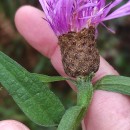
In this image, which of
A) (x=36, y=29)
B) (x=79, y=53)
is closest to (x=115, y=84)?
(x=79, y=53)

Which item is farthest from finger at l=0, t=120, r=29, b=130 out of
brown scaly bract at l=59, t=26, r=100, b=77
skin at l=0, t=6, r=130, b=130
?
brown scaly bract at l=59, t=26, r=100, b=77

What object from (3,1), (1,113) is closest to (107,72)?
(1,113)

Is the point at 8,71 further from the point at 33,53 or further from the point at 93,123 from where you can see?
the point at 33,53

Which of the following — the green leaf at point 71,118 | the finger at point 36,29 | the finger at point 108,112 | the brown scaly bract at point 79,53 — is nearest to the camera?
the green leaf at point 71,118

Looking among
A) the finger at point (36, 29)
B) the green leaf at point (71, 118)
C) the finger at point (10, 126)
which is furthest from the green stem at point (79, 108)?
the finger at point (36, 29)

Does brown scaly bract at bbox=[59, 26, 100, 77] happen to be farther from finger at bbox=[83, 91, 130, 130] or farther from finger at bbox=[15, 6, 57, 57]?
finger at bbox=[15, 6, 57, 57]

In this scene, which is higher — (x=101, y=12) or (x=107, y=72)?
(x=101, y=12)

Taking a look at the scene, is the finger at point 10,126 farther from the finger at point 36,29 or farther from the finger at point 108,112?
the finger at point 36,29
